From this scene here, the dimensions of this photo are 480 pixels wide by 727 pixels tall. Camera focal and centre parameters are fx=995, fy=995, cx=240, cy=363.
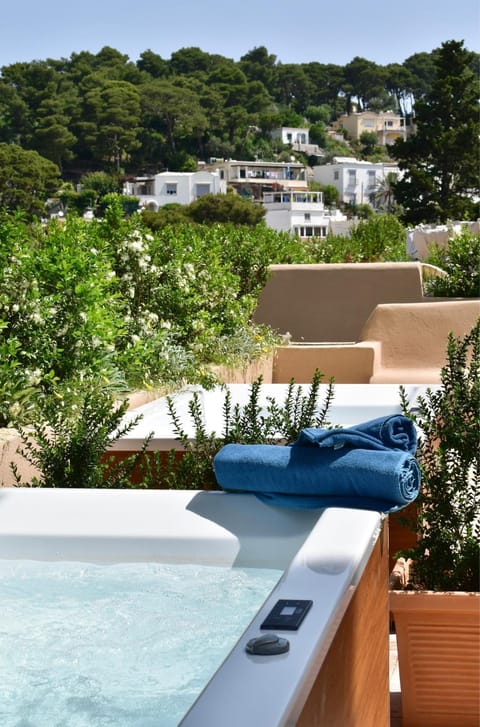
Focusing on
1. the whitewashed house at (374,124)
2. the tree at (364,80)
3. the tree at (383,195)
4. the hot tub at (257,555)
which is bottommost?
the hot tub at (257,555)

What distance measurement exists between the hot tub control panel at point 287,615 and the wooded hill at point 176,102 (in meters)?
45.5

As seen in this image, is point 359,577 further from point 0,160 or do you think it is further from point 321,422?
point 0,160

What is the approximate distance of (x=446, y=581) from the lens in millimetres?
2238

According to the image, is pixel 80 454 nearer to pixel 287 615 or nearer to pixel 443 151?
pixel 287 615

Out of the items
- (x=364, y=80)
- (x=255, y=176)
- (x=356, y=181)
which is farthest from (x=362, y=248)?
(x=364, y=80)

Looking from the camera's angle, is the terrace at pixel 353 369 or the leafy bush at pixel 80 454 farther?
the leafy bush at pixel 80 454

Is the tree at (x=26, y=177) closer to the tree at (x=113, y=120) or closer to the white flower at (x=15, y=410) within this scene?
the tree at (x=113, y=120)

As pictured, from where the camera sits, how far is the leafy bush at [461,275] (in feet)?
24.2

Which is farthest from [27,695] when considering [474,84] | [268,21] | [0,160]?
[268,21]

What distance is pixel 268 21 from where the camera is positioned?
6341 centimetres

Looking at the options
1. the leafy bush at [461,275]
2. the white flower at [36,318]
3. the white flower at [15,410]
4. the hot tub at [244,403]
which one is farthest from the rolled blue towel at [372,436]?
the leafy bush at [461,275]

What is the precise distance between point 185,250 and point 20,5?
1994 cm

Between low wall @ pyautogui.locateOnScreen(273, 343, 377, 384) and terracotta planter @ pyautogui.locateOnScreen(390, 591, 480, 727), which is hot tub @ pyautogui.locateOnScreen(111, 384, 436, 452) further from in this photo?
terracotta planter @ pyautogui.locateOnScreen(390, 591, 480, 727)

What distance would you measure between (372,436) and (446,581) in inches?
14.6
